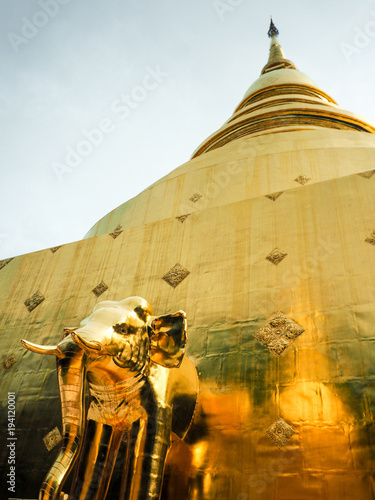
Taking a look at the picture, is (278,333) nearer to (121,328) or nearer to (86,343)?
(121,328)

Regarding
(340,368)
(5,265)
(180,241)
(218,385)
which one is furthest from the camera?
(5,265)

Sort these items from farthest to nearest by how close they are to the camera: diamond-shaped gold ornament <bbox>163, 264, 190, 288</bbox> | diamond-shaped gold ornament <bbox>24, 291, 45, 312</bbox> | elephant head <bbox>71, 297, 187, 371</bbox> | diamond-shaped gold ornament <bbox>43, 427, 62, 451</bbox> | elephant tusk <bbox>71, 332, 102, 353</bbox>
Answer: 1. diamond-shaped gold ornament <bbox>24, 291, 45, 312</bbox>
2. diamond-shaped gold ornament <bbox>163, 264, 190, 288</bbox>
3. diamond-shaped gold ornament <bbox>43, 427, 62, 451</bbox>
4. elephant head <bbox>71, 297, 187, 371</bbox>
5. elephant tusk <bbox>71, 332, 102, 353</bbox>

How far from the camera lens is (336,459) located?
2.45m

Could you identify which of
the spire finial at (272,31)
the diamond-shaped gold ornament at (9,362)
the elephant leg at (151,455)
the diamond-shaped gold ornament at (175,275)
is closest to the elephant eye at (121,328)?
the elephant leg at (151,455)

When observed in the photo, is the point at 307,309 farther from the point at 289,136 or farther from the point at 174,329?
the point at 289,136

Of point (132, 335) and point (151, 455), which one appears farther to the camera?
point (132, 335)

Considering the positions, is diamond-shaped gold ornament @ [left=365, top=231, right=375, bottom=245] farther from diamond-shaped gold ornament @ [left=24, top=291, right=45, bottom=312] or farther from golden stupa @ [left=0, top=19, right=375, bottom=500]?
diamond-shaped gold ornament @ [left=24, top=291, right=45, bottom=312]

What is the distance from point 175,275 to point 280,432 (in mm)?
1671

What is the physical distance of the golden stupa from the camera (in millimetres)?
2574

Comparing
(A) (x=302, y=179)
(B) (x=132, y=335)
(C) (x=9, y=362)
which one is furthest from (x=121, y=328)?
(A) (x=302, y=179)

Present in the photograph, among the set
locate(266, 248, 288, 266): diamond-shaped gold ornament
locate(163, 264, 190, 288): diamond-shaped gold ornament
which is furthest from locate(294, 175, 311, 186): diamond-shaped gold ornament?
locate(163, 264, 190, 288): diamond-shaped gold ornament

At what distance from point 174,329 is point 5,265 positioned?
3080mm

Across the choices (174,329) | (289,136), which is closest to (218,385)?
(174,329)

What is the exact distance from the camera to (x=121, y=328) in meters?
2.50
